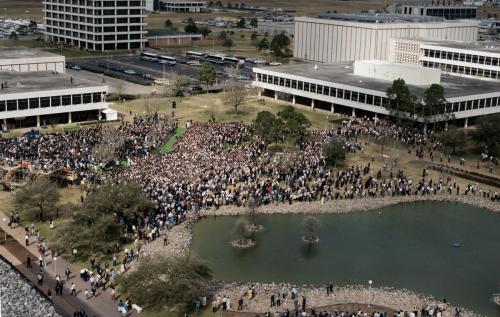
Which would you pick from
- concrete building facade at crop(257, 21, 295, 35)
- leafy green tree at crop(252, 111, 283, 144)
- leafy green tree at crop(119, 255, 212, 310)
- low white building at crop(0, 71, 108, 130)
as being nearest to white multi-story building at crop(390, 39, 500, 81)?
leafy green tree at crop(252, 111, 283, 144)

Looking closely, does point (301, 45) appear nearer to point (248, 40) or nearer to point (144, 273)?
point (248, 40)

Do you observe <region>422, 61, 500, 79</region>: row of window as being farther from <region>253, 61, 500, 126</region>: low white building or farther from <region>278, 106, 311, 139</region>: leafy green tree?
<region>278, 106, 311, 139</region>: leafy green tree

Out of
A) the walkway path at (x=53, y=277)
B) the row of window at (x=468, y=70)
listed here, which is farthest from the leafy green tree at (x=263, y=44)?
the walkway path at (x=53, y=277)

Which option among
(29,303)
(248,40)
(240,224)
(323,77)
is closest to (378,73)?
(323,77)

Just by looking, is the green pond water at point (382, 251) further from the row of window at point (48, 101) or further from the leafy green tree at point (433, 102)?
the row of window at point (48, 101)

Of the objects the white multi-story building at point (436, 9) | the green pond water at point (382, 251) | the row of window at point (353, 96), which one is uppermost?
the white multi-story building at point (436, 9)

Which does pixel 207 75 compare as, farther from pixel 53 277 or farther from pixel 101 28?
pixel 53 277

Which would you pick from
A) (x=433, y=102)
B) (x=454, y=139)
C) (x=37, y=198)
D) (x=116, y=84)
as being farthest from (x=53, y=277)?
(x=116, y=84)
